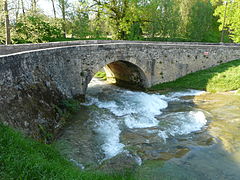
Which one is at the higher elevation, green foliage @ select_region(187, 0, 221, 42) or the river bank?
green foliage @ select_region(187, 0, 221, 42)

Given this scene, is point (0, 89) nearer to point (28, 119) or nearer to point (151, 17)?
point (28, 119)

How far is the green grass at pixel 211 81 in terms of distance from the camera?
17.7 meters

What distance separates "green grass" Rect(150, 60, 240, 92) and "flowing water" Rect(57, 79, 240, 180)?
232 centimetres

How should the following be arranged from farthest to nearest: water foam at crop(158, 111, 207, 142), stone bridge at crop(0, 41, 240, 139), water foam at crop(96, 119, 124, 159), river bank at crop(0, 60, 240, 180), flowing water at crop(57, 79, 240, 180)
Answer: water foam at crop(158, 111, 207, 142), water foam at crop(96, 119, 124, 159), stone bridge at crop(0, 41, 240, 139), flowing water at crop(57, 79, 240, 180), river bank at crop(0, 60, 240, 180)

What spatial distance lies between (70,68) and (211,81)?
12.7m

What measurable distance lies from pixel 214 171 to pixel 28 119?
277 inches

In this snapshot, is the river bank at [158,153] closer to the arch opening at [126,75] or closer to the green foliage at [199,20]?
the arch opening at [126,75]

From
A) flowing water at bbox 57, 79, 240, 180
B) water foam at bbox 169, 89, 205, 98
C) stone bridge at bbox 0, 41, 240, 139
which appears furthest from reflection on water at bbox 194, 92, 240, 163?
stone bridge at bbox 0, 41, 240, 139

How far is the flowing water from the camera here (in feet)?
24.3

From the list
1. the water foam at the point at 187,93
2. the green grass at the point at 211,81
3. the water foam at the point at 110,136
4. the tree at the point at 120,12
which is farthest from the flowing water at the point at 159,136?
the tree at the point at 120,12

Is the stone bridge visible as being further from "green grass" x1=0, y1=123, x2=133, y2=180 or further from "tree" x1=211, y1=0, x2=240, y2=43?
"tree" x1=211, y1=0, x2=240, y2=43

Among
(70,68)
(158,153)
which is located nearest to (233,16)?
(70,68)

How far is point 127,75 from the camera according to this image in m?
19.8

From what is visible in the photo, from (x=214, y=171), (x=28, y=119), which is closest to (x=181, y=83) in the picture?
(x=214, y=171)
